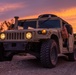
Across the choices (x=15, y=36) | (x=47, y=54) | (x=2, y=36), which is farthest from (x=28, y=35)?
(x=2, y=36)

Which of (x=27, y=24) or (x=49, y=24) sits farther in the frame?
(x=27, y=24)

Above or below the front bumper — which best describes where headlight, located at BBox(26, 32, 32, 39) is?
above

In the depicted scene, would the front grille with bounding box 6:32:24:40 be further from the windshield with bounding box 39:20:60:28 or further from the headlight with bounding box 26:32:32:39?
the windshield with bounding box 39:20:60:28

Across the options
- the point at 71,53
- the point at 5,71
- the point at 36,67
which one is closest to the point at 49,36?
the point at 36,67

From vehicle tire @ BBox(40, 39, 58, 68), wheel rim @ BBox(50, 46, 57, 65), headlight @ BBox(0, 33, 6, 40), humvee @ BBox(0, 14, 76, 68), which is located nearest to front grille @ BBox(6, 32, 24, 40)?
humvee @ BBox(0, 14, 76, 68)

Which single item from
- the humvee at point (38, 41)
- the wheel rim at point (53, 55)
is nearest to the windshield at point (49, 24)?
the humvee at point (38, 41)

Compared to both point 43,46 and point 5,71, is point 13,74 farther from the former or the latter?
point 43,46

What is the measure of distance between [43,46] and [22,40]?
0.76 meters

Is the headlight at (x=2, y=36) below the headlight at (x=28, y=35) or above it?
below

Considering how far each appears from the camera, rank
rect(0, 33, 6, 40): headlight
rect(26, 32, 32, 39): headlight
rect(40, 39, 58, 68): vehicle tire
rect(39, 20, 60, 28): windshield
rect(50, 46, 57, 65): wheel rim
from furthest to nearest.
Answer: rect(39, 20, 60, 28): windshield < rect(0, 33, 6, 40): headlight < rect(50, 46, 57, 65): wheel rim < rect(26, 32, 32, 39): headlight < rect(40, 39, 58, 68): vehicle tire

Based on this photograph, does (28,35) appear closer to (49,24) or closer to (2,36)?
(2,36)

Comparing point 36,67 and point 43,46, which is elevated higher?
point 43,46

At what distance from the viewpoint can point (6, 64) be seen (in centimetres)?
1223

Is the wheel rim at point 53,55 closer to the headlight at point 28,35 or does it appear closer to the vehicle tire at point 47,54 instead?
the vehicle tire at point 47,54
